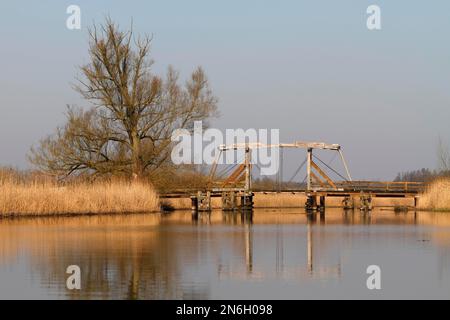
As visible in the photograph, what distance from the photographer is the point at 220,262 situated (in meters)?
17.8

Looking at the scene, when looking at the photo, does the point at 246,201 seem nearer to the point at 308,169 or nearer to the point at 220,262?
the point at 308,169

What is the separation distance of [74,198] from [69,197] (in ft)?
1.12

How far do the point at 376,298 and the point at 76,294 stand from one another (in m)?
4.89

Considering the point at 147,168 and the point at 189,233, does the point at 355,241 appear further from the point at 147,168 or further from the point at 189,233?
the point at 147,168

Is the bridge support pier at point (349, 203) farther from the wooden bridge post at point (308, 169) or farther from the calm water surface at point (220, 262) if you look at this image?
the calm water surface at point (220, 262)

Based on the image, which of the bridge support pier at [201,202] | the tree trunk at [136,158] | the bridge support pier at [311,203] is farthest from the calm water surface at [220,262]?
the bridge support pier at [311,203]

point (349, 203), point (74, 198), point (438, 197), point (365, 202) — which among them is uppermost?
point (74, 198)

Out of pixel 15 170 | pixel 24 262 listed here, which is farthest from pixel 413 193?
pixel 24 262

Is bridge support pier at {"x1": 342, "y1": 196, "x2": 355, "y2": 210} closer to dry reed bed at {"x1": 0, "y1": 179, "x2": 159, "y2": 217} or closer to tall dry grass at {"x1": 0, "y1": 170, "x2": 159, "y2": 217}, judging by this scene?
tall dry grass at {"x1": 0, "y1": 170, "x2": 159, "y2": 217}

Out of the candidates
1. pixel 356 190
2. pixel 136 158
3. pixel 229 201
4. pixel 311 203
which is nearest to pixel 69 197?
pixel 136 158

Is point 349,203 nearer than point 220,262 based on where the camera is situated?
No

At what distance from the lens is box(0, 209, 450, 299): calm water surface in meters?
13.7
